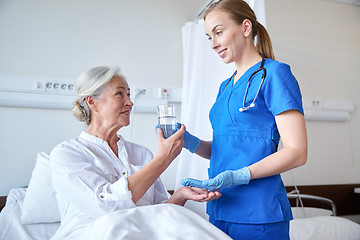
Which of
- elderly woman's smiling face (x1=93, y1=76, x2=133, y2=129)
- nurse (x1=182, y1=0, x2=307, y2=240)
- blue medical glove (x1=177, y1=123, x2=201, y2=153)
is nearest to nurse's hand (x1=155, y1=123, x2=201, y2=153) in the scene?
blue medical glove (x1=177, y1=123, x2=201, y2=153)

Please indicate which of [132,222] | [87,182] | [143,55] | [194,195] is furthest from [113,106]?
[143,55]

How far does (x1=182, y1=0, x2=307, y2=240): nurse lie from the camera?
963 mm

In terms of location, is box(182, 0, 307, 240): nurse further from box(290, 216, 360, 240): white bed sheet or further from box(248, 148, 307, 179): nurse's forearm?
box(290, 216, 360, 240): white bed sheet

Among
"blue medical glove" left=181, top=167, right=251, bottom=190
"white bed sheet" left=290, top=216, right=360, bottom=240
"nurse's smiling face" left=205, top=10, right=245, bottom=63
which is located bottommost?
"white bed sheet" left=290, top=216, right=360, bottom=240

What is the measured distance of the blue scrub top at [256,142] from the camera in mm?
986

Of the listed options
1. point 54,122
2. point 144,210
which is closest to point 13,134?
point 54,122

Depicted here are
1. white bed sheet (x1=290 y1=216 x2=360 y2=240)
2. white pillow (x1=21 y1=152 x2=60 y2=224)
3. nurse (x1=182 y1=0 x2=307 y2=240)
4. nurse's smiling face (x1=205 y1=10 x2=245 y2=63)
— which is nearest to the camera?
nurse (x1=182 y1=0 x2=307 y2=240)

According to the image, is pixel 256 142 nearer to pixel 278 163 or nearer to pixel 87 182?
pixel 278 163

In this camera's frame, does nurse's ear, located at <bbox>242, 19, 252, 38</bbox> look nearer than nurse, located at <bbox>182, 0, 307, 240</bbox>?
No

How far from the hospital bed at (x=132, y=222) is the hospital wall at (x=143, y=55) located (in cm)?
45

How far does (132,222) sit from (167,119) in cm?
45

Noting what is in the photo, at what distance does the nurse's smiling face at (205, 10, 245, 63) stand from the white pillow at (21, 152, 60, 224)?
1.19 meters

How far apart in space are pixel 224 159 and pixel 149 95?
4.54 ft

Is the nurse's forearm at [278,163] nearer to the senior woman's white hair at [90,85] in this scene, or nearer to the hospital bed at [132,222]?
the hospital bed at [132,222]
